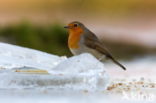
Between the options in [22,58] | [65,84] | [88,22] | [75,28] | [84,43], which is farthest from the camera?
[88,22]

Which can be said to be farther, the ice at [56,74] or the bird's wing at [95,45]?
the bird's wing at [95,45]

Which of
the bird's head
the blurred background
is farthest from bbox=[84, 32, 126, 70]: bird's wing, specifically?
the blurred background

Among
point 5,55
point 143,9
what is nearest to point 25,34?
point 5,55

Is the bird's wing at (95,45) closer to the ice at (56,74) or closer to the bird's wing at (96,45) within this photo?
the bird's wing at (96,45)

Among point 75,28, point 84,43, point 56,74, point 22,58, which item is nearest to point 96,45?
point 84,43

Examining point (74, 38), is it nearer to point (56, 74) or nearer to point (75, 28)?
point (75, 28)

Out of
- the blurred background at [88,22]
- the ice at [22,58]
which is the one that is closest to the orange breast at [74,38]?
the ice at [22,58]
